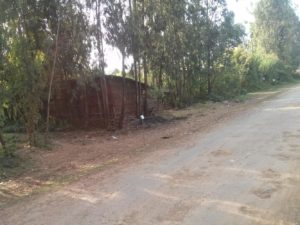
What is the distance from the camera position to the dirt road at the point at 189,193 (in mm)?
5957

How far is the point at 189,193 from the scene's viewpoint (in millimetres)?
6980

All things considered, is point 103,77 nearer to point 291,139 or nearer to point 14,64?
point 14,64

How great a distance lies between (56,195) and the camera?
7.53 m

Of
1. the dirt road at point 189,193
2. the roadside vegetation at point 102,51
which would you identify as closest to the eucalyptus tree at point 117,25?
the roadside vegetation at point 102,51

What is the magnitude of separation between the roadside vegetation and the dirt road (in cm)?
399

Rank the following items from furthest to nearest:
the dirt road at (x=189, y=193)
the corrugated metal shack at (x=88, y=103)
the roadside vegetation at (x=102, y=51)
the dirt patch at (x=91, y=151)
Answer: the corrugated metal shack at (x=88, y=103), the roadside vegetation at (x=102, y=51), the dirt patch at (x=91, y=151), the dirt road at (x=189, y=193)

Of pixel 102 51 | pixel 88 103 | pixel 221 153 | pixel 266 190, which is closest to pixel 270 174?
pixel 266 190

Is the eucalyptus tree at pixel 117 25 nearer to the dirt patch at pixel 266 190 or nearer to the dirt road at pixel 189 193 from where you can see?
the dirt road at pixel 189 193

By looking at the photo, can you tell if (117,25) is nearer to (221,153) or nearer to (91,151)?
(91,151)

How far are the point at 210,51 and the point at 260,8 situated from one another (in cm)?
2770

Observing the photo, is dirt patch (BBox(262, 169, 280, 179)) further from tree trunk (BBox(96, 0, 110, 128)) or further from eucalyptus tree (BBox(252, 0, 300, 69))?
eucalyptus tree (BBox(252, 0, 300, 69))

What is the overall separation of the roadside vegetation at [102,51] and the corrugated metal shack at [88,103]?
49 cm

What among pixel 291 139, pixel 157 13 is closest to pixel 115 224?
pixel 291 139

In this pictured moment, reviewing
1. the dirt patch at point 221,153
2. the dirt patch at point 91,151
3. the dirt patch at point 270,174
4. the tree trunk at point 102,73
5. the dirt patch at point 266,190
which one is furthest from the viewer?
the tree trunk at point 102,73
